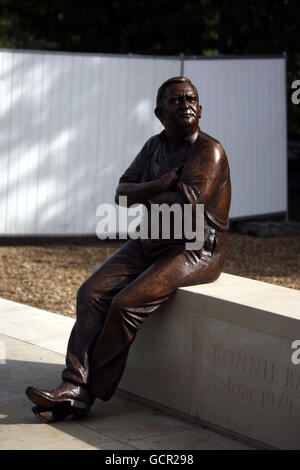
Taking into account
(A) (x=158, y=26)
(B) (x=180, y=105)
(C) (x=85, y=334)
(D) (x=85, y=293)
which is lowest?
(C) (x=85, y=334)

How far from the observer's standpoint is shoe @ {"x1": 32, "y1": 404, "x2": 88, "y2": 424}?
5.03m

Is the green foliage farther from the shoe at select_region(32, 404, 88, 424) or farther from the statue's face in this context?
the shoe at select_region(32, 404, 88, 424)

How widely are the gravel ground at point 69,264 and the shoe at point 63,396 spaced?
3116mm

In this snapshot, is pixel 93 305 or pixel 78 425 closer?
pixel 78 425

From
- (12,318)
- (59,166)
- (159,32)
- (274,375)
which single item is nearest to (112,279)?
(274,375)

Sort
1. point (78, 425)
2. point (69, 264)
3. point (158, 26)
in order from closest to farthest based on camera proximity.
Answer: point (78, 425) < point (69, 264) < point (158, 26)

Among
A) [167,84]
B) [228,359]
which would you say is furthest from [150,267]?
[167,84]

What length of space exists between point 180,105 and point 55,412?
200 cm

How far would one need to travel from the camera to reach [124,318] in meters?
5.05

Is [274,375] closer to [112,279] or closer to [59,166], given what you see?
[112,279]

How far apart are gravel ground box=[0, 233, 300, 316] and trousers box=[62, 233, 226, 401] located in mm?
2898

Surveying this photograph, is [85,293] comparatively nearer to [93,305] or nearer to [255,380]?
[93,305]

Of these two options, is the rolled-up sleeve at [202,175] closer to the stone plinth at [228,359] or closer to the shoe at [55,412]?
the stone plinth at [228,359]

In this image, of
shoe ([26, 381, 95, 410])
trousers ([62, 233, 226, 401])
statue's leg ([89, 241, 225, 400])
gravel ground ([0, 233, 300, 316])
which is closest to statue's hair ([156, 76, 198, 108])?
trousers ([62, 233, 226, 401])
